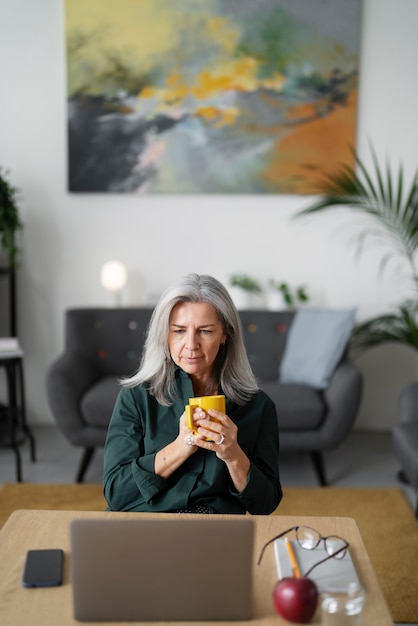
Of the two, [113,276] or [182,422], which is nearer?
[182,422]

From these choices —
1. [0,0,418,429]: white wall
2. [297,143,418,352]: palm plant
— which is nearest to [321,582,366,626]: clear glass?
[297,143,418,352]: palm plant

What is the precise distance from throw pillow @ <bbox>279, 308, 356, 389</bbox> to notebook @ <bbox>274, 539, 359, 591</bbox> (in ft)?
7.44

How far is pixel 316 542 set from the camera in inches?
59.1

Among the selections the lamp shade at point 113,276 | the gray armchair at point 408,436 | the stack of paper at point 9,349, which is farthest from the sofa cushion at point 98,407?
the gray armchair at point 408,436

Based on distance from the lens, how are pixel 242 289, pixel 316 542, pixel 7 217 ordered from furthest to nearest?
pixel 242 289 < pixel 7 217 < pixel 316 542

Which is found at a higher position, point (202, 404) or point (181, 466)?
point (202, 404)

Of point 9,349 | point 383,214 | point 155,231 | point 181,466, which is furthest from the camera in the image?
point 155,231

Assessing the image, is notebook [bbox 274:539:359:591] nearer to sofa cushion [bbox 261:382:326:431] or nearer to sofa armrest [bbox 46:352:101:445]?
sofa cushion [bbox 261:382:326:431]

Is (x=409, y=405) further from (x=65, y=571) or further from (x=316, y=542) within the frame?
(x=65, y=571)

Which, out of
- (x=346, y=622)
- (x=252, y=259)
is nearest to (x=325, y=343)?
(x=252, y=259)

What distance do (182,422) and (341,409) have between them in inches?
76.3

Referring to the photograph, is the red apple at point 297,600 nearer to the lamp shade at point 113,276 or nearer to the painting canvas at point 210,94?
the lamp shade at point 113,276

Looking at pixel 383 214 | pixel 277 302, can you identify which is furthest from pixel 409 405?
pixel 383 214

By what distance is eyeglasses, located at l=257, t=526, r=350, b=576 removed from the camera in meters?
1.47
